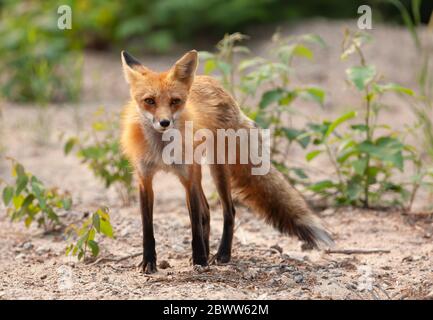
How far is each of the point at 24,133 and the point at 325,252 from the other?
16.0 feet

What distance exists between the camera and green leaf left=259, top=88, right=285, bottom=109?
595 centimetres

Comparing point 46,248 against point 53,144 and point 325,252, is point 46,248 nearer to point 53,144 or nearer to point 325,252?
point 325,252

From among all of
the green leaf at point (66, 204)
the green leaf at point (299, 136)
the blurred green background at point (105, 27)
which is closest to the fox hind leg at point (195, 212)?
the green leaf at point (66, 204)

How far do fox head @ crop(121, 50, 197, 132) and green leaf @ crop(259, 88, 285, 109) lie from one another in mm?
1663

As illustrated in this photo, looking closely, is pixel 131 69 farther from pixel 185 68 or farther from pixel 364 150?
pixel 364 150

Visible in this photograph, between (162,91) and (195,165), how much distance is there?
57 cm

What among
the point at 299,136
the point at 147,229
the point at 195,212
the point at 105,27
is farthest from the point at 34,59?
the point at 195,212

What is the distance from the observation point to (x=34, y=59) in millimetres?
9852

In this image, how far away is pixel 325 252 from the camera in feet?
16.5

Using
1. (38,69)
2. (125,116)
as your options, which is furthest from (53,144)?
(125,116)

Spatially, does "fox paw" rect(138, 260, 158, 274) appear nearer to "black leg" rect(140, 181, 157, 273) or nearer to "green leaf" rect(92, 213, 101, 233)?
"black leg" rect(140, 181, 157, 273)

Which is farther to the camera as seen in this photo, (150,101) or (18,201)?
(18,201)

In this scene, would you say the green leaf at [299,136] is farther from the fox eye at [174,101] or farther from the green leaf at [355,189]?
the fox eye at [174,101]
